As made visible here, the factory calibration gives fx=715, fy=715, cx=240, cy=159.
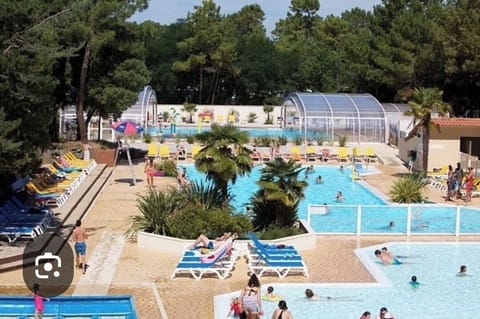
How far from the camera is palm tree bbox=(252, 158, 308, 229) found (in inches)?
685

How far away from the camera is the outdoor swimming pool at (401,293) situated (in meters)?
12.7

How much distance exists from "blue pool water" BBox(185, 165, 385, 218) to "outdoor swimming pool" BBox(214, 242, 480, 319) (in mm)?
6735

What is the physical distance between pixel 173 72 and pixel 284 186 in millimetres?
47188

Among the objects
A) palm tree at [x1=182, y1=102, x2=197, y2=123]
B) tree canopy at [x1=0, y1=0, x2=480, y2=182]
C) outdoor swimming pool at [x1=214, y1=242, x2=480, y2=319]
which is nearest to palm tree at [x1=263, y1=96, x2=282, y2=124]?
tree canopy at [x1=0, y1=0, x2=480, y2=182]

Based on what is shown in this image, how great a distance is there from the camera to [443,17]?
4366 centimetres

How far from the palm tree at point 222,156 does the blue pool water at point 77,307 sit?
240 inches

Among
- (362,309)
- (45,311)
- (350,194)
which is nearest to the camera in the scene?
(45,311)

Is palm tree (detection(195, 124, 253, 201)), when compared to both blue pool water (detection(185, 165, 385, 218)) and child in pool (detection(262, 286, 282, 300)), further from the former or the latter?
blue pool water (detection(185, 165, 385, 218))

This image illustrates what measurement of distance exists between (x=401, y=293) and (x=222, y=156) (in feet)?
19.0

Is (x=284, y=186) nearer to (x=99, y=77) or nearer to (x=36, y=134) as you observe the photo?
(x=36, y=134)

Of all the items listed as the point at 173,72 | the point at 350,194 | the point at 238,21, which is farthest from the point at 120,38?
the point at 238,21

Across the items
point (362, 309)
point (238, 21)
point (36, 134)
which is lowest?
point (362, 309)

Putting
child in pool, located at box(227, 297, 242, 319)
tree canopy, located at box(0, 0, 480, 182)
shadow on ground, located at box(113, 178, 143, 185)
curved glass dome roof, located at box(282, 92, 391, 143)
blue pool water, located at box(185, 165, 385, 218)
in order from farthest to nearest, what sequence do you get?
curved glass dome roof, located at box(282, 92, 391, 143)
shadow on ground, located at box(113, 178, 143, 185)
blue pool water, located at box(185, 165, 385, 218)
tree canopy, located at box(0, 0, 480, 182)
child in pool, located at box(227, 297, 242, 319)

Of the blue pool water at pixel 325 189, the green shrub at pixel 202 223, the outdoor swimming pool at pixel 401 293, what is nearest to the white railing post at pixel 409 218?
the outdoor swimming pool at pixel 401 293
